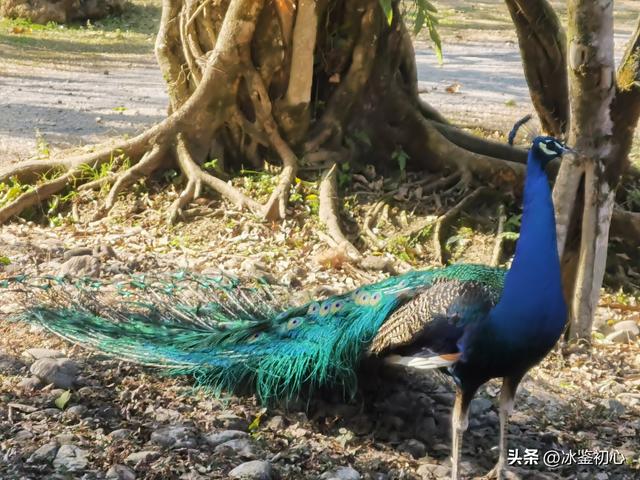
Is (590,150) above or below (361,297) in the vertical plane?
above

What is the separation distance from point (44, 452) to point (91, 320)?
0.95 m

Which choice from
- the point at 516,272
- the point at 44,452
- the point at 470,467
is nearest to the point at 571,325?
Result: the point at 470,467

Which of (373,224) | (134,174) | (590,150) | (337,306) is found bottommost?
(373,224)

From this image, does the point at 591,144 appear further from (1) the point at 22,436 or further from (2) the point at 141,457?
(1) the point at 22,436

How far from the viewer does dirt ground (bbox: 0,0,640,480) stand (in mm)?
3570

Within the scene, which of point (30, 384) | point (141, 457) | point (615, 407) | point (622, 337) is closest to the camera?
point (141, 457)

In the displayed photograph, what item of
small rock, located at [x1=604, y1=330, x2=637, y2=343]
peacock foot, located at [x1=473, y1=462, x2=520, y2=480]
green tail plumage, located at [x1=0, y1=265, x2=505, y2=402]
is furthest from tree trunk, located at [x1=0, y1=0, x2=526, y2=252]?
peacock foot, located at [x1=473, y1=462, x2=520, y2=480]

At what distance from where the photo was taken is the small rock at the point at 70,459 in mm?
3331

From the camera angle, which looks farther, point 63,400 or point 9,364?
point 9,364

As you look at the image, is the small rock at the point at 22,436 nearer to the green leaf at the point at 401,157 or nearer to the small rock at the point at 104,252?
the small rock at the point at 104,252

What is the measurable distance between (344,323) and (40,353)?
1379 millimetres

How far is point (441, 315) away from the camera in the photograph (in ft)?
11.5

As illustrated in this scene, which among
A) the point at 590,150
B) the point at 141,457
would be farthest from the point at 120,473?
the point at 590,150

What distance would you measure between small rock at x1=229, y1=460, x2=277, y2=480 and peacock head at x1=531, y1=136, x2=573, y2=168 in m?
1.51
